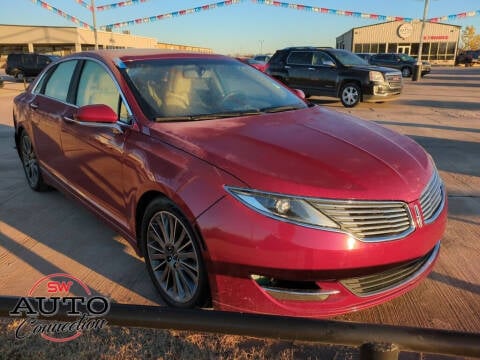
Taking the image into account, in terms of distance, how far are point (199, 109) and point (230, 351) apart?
69.3 inches

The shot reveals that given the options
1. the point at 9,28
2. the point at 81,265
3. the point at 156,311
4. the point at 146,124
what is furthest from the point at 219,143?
the point at 9,28

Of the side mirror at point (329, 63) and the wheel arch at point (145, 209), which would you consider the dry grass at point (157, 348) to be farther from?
the side mirror at point (329, 63)

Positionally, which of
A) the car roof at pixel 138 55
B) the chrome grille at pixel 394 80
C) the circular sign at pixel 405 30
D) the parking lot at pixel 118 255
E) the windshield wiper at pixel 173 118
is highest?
Answer: the circular sign at pixel 405 30

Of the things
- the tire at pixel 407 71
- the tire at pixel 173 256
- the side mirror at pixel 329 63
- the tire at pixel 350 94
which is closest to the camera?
the tire at pixel 173 256

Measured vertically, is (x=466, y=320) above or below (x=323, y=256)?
below

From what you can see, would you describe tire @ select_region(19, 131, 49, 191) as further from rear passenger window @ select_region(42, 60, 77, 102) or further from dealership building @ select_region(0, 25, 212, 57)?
dealership building @ select_region(0, 25, 212, 57)

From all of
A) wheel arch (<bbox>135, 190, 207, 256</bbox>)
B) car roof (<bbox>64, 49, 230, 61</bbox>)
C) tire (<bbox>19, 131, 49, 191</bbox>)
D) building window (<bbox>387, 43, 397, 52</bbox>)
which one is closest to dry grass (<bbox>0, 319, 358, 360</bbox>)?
wheel arch (<bbox>135, 190, 207, 256</bbox>)

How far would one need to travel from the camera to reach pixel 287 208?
212 centimetres

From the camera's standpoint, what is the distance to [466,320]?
261cm

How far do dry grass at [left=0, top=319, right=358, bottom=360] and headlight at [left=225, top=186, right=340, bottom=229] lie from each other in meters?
0.76

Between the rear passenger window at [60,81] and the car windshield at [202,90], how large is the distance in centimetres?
A: 107

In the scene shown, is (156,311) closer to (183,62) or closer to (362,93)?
(183,62)

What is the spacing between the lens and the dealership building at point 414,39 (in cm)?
5241

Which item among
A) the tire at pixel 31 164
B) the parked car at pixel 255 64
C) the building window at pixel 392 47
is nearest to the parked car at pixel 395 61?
the parked car at pixel 255 64
